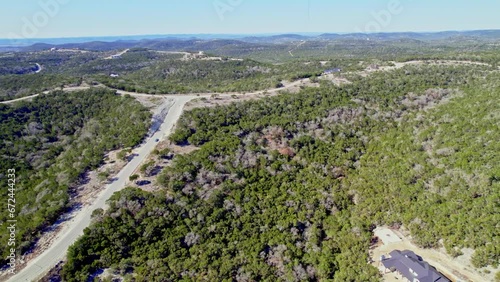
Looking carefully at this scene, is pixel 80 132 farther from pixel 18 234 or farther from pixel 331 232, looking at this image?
pixel 331 232

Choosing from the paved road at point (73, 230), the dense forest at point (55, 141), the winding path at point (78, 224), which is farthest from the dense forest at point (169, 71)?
the paved road at point (73, 230)

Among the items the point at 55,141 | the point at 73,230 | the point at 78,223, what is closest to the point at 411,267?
the point at 73,230

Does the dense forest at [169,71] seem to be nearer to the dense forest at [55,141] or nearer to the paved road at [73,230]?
the dense forest at [55,141]

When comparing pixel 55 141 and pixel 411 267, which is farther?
pixel 55 141

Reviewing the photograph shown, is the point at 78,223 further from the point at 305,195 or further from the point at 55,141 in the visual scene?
the point at 55,141

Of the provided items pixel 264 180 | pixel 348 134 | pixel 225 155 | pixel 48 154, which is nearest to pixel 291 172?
pixel 264 180
